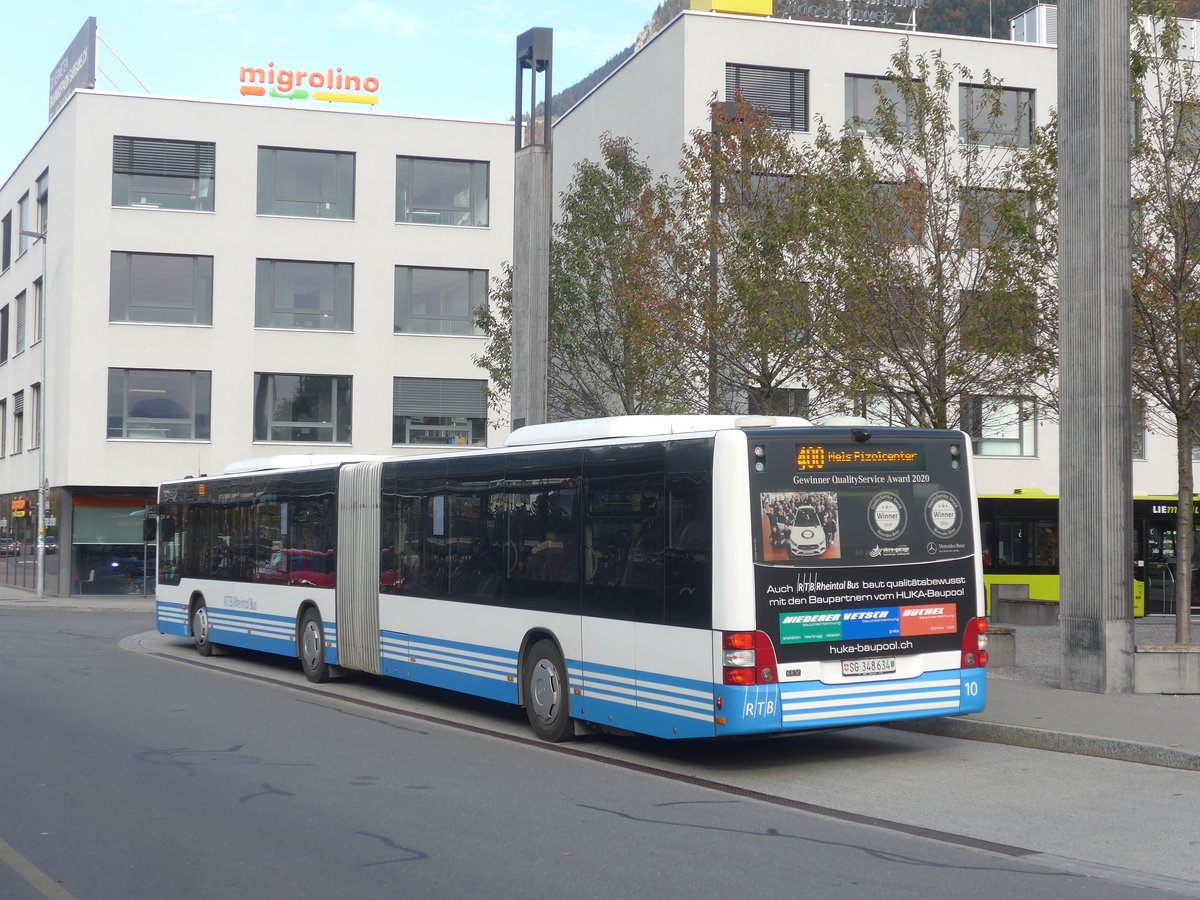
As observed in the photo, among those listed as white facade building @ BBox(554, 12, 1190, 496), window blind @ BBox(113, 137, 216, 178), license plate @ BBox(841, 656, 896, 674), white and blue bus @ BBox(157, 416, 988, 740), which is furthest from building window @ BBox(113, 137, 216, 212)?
license plate @ BBox(841, 656, 896, 674)

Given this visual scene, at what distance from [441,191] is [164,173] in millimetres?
7976

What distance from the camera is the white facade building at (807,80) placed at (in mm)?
35562

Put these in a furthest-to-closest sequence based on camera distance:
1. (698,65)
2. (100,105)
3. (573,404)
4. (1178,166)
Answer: (100,105) → (698,65) → (573,404) → (1178,166)

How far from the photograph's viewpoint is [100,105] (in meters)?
39.5

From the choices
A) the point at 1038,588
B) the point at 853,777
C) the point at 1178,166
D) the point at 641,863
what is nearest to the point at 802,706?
the point at 853,777

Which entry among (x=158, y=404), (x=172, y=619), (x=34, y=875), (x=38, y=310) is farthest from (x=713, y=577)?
(x=38, y=310)

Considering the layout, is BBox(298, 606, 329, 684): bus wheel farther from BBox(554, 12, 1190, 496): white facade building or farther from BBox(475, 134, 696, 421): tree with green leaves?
BBox(554, 12, 1190, 496): white facade building

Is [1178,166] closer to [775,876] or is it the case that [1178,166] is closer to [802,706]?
[802,706]

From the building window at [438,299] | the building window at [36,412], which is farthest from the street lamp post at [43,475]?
the building window at [438,299]

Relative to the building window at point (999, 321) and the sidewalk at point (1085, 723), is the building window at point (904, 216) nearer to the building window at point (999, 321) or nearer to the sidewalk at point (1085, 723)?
the building window at point (999, 321)

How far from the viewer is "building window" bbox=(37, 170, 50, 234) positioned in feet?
141

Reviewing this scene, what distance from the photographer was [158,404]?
39.6 meters

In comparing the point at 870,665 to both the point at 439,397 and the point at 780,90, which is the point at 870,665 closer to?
the point at 780,90

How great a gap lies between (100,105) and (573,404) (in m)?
21.4
